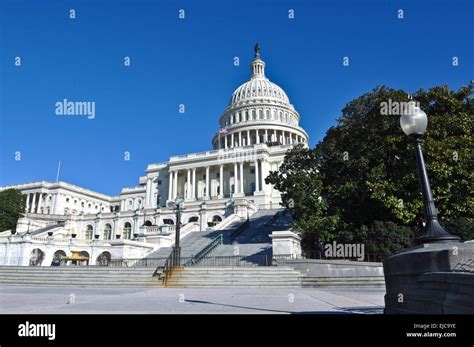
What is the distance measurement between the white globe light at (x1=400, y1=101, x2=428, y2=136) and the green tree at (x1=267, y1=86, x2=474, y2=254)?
13524 millimetres

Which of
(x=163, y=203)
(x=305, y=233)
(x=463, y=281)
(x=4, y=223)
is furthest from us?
(x=163, y=203)

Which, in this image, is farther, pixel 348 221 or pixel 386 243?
pixel 348 221

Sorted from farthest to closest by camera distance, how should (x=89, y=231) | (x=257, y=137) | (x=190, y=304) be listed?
(x=257, y=137) < (x=89, y=231) < (x=190, y=304)

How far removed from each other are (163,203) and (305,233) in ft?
240

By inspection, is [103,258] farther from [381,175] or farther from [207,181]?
[207,181]

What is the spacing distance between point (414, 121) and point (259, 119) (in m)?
108

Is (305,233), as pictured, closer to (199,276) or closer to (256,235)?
(199,276)

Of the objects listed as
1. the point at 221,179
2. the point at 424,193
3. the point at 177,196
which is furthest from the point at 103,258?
the point at 221,179

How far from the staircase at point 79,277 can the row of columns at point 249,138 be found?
289 ft

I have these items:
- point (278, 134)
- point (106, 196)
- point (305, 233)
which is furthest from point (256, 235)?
point (106, 196)

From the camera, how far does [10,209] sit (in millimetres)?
68438

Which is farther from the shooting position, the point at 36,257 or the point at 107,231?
the point at 107,231

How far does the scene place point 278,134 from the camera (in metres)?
113
